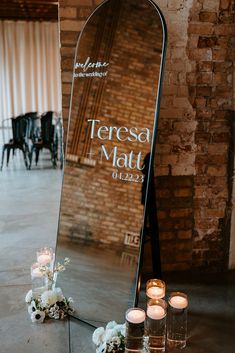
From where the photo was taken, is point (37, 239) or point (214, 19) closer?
point (214, 19)

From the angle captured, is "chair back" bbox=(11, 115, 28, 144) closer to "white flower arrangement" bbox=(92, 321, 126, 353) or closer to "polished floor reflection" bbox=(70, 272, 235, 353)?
"polished floor reflection" bbox=(70, 272, 235, 353)

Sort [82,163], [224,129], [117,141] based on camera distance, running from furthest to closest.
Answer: [224,129] → [82,163] → [117,141]

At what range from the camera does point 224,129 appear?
9.22ft

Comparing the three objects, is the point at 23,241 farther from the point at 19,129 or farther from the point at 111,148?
the point at 19,129

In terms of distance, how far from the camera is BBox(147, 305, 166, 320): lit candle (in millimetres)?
1939

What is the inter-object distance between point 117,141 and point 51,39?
34.5ft

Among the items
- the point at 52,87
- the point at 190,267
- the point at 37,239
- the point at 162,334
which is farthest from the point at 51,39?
the point at 162,334

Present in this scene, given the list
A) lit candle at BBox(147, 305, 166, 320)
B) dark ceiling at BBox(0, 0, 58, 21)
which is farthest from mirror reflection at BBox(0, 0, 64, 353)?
lit candle at BBox(147, 305, 166, 320)

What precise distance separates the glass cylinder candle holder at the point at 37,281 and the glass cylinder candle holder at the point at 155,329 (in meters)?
0.80

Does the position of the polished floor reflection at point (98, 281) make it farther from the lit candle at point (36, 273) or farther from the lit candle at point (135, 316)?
the lit candle at point (135, 316)

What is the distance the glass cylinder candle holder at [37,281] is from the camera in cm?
247

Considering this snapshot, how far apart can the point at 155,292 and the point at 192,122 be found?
1.21 meters

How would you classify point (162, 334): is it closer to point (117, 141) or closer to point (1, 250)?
point (117, 141)

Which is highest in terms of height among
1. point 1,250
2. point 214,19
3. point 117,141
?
point 214,19
